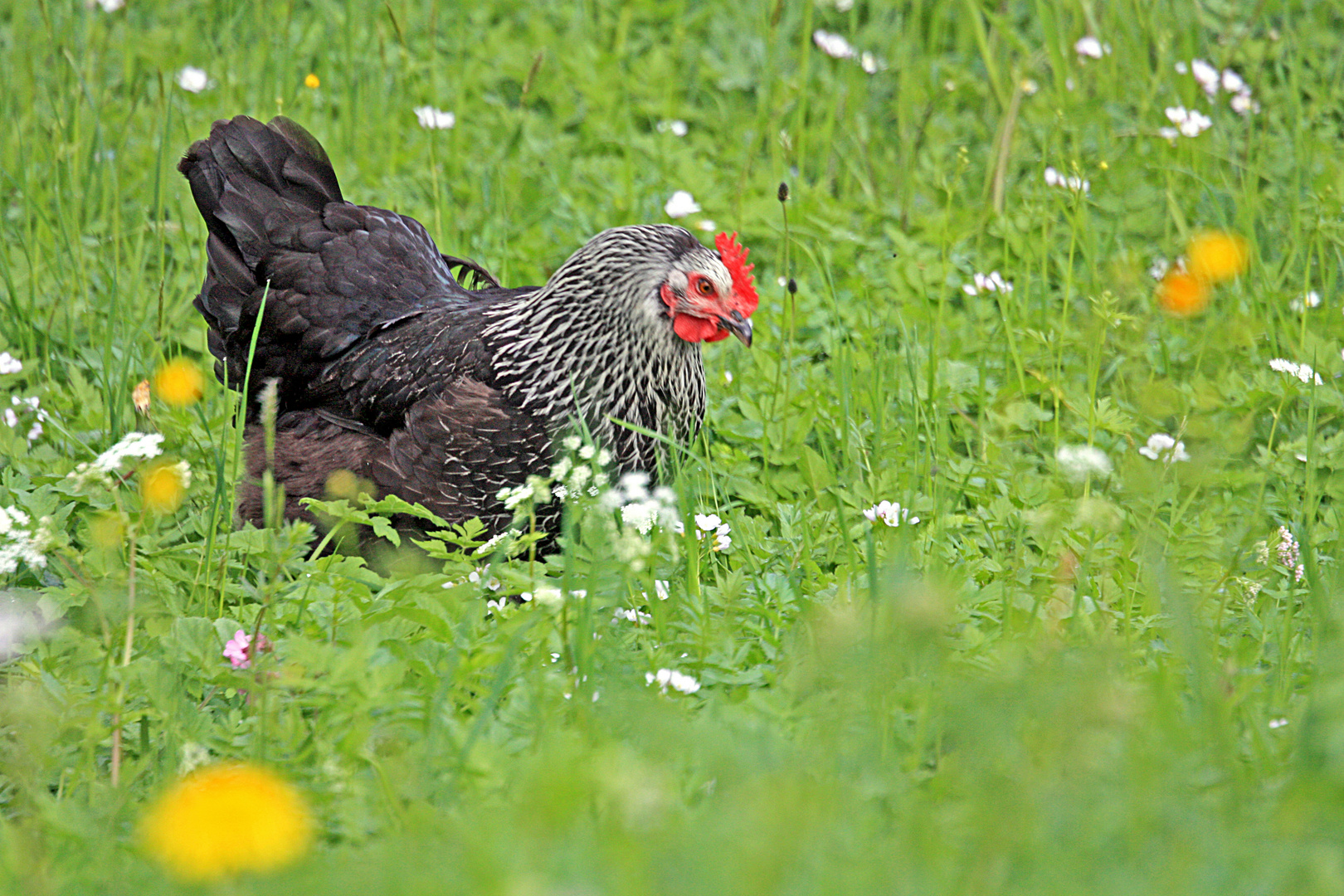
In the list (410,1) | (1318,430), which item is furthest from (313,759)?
→ (410,1)

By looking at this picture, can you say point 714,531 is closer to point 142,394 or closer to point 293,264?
point 293,264

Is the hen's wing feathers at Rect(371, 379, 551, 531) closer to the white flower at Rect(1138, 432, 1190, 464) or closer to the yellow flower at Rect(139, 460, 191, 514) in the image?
the yellow flower at Rect(139, 460, 191, 514)

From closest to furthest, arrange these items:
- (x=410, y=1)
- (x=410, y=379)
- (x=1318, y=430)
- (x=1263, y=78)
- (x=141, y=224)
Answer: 1. (x=410, y=379)
2. (x=1318, y=430)
3. (x=141, y=224)
4. (x=1263, y=78)
5. (x=410, y=1)

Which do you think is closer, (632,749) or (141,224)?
(632,749)

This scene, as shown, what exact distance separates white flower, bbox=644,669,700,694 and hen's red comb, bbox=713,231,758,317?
1.28 metres

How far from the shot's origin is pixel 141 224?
4.52m

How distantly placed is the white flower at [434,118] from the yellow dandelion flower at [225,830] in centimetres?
371

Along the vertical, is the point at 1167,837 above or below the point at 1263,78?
below

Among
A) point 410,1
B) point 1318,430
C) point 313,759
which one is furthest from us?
point 410,1

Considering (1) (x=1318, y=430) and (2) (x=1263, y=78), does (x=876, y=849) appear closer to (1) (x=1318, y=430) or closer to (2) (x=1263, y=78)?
(1) (x=1318, y=430)

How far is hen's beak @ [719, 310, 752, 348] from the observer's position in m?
3.38

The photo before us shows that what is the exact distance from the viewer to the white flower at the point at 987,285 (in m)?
4.54

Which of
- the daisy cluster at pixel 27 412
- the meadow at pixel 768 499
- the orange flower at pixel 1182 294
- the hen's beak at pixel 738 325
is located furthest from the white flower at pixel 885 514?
the daisy cluster at pixel 27 412

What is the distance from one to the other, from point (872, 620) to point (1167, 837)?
0.56 meters
